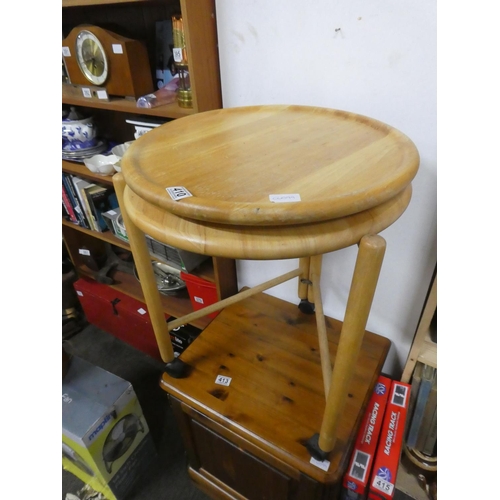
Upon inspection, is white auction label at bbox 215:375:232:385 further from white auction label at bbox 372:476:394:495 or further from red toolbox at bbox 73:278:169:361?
red toolbox at bbox 73:278:169:361

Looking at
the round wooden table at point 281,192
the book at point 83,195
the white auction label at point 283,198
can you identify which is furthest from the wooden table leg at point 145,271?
the book at point 83,195

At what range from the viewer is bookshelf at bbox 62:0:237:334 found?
2.29ft

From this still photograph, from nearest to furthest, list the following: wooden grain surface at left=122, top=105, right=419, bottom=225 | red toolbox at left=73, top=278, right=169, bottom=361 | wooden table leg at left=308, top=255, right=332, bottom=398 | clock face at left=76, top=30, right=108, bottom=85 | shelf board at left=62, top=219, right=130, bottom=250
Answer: wooden grain surface at left=122, top=105, right=419, bottom=225 < wooden table leg at left=308, top=255, right=332, bottom=398 < clock face at left=76, top=30, right=108, bottom=85 < shelf board at left=62, top=219, right=130, bottom=250 < red toolbox at left=73, top=278, right=169, bottom=361

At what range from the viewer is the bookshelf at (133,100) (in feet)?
2.29

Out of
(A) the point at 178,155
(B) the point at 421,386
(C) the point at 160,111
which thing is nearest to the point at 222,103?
(C) the point at 160,111

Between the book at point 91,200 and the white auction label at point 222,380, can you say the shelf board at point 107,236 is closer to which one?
the book at point 91,200

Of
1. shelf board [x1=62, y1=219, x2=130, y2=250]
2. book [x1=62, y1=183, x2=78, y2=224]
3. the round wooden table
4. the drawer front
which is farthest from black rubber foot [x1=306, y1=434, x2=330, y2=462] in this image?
book [x1=62, y1=183, x2=78, y2=224]

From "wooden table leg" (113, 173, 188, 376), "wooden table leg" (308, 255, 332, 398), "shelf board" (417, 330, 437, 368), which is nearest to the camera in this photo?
"wooden table leg" (113, 173, 188, 376)

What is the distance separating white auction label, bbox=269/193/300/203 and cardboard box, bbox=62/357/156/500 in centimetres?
74

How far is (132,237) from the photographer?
1.86ft

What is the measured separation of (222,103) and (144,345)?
956mm

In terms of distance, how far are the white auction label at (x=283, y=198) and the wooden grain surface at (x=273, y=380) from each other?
50cm

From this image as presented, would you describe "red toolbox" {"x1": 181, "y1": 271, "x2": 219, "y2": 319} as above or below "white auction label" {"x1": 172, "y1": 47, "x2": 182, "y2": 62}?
below
